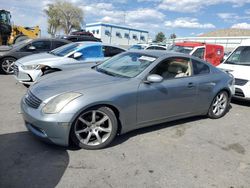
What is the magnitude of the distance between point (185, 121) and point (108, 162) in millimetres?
2503

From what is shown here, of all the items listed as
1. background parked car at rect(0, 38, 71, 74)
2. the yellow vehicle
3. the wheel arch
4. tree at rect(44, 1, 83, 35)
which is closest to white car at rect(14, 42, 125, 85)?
background parked car at rect(0, 38, 71, 74)

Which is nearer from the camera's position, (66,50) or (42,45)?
(66,50)

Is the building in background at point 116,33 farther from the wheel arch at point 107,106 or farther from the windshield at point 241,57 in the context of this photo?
the wheel arch at point 107,106

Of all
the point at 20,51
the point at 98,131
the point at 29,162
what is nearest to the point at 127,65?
the point at 98,131

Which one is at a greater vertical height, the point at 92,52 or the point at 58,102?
the point at 92,52

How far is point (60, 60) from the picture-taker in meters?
7.54

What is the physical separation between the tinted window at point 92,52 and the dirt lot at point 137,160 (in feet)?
11.7

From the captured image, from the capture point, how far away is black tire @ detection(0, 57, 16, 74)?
9.37 metres

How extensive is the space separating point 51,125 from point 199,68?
330cm

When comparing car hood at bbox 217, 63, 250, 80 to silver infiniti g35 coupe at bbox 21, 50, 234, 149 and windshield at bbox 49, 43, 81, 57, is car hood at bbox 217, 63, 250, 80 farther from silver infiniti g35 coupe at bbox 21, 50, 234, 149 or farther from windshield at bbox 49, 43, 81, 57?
windshield at bbox 49, 43, 81, 57

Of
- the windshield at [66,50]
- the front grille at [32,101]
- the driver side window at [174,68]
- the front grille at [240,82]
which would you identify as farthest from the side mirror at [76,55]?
the front grille at [240,82]

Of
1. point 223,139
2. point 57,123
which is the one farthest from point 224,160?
point 57,123

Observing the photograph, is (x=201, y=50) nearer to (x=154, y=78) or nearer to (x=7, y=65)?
(x=154, y=78)

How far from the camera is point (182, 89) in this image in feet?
15.8
